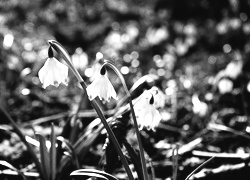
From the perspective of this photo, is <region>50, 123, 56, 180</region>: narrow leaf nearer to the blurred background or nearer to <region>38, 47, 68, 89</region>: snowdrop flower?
<region>38, 47, 68, 89</region>: snowdrop flower

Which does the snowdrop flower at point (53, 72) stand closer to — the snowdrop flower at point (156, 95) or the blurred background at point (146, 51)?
the snowdrop flower at point (156, 95)

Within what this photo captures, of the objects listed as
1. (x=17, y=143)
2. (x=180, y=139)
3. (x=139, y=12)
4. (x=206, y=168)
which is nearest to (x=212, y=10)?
(x=139, y=12)

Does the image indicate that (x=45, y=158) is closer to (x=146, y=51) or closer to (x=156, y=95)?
(x=156, y=95)

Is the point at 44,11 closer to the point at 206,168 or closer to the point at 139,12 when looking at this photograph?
the point at 139,12

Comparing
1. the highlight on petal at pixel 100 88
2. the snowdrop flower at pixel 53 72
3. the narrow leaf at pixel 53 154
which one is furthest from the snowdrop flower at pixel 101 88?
the narrow leaf at pixel 53 154

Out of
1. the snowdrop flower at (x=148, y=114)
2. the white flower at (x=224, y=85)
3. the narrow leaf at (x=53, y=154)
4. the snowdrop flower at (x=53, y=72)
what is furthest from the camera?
the white flower at (x=224, y=85)

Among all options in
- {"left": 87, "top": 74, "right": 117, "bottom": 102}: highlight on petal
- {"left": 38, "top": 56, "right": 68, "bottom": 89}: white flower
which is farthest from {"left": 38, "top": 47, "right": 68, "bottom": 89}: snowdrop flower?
{"left": 87, "top": 74, "right": 117, "bottom": 102}: highlight on petal

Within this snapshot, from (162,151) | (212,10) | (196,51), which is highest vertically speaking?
(212,10)

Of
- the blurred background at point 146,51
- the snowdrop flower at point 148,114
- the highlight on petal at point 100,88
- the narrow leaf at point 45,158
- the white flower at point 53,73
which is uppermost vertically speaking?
the blurred background at point 146,51
